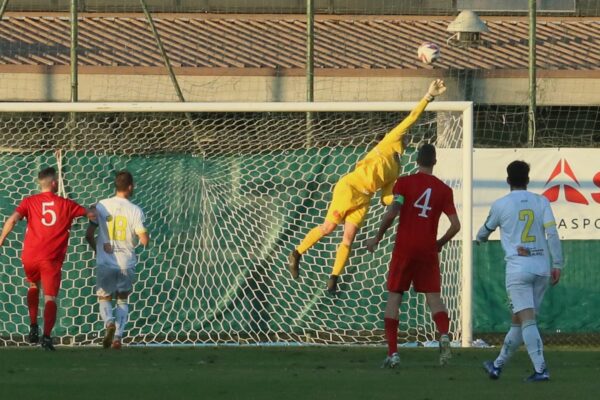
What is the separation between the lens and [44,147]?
56.9 ft

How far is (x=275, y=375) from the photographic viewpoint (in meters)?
11.1

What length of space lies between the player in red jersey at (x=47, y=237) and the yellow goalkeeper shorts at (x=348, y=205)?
244 centimetres

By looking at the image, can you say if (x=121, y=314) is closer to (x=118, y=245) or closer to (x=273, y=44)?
(x=118, y=245)

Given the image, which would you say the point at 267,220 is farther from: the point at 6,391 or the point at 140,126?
the point at 6,391

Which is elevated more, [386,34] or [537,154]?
[386,34]

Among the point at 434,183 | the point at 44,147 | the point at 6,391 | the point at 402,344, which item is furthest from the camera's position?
the point at 44,147


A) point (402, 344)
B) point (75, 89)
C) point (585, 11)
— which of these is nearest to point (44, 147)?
point (75, 89)

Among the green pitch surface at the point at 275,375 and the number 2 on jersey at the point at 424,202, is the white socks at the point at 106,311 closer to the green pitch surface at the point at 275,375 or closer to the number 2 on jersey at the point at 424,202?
the green pitch surface at the point at 275,375

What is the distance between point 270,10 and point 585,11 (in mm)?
5093

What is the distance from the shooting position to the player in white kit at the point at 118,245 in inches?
567

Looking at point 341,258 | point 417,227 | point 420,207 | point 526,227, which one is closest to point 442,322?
point 417,227

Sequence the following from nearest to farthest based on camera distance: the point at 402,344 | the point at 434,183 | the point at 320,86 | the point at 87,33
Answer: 1. the point at 434,183
2. the point at 402,344
3. the point at 320,86
4. the point at 87,33

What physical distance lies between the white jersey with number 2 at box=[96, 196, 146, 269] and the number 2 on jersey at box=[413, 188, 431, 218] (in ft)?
11.6

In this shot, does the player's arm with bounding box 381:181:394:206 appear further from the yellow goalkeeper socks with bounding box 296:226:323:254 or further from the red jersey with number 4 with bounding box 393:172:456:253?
the red jersey with number 4 with bounding box 393:172:456:253
